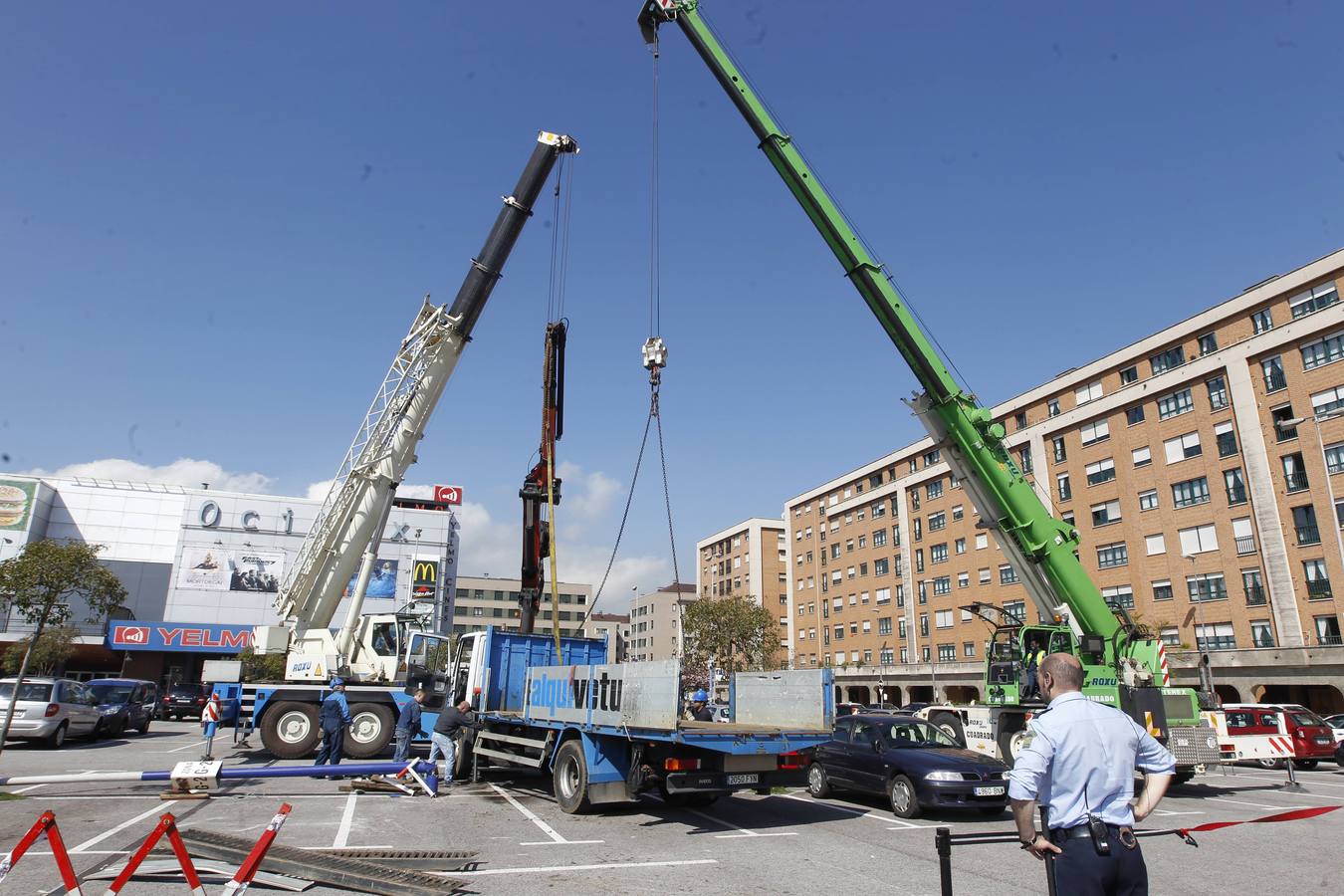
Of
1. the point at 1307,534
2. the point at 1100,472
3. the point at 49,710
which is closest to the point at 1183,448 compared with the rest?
the point at 1100,472

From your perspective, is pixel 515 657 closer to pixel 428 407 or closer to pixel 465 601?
pixel 428 407

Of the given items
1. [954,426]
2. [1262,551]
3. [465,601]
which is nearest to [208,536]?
[465,601]

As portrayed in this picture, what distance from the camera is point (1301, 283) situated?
37.3m

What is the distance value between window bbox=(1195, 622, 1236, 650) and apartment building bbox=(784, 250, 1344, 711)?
0.07 metres

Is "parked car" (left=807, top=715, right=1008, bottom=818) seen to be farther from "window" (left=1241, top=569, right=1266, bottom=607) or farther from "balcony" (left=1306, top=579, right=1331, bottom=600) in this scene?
"window" (left=1241, top=569, right=1266, bottom=607)

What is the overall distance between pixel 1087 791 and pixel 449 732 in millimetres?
11892

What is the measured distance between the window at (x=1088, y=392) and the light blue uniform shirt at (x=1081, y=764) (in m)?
48.8

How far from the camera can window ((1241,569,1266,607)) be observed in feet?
122

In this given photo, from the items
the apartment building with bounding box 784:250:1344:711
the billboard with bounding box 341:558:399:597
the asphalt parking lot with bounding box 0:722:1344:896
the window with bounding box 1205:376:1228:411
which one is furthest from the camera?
the billboard with bounding box 341:558:399:597

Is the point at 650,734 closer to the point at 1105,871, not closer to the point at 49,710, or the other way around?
the point at 1105,871

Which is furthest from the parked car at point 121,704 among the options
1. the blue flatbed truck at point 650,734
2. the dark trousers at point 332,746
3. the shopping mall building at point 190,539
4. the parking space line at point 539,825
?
the shopping mall building at point 190,539

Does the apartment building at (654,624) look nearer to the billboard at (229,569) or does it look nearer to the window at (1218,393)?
the billboard at (229,569)

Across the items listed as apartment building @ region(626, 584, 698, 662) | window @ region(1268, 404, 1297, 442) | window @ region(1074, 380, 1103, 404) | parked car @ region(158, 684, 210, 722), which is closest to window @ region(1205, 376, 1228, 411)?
window @ region(1268, 404, 1297, 442)

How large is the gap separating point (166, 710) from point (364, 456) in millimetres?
23800
